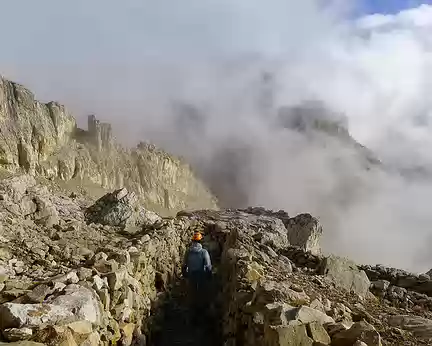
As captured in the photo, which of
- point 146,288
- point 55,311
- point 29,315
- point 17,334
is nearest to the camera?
point 17,334

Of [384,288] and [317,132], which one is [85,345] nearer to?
[384,288]

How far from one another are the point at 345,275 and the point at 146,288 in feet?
17.8

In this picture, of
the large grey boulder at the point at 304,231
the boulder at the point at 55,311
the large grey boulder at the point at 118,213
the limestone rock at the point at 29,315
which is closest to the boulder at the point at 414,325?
the boulder at the point at 55,311

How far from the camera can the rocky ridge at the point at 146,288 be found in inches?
244

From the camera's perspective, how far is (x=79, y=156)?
70062mm

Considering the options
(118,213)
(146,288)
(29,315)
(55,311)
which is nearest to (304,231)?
(118,213)

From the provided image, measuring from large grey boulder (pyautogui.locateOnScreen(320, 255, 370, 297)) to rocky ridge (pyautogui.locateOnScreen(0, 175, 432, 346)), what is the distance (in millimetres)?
35

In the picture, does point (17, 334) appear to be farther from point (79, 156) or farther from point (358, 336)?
point (79, 156)

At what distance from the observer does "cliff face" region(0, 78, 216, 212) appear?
62500mm

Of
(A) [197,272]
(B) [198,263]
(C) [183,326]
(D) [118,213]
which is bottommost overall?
(C) [183,326]

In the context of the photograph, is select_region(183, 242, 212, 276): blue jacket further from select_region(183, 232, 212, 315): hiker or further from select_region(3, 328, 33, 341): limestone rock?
select_region(3, 328, 33, 341): limestone rock

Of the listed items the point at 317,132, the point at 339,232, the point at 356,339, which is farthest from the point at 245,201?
the point at 356,339

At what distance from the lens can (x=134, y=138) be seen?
84.9 m

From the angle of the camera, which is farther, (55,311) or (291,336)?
(291,336)
